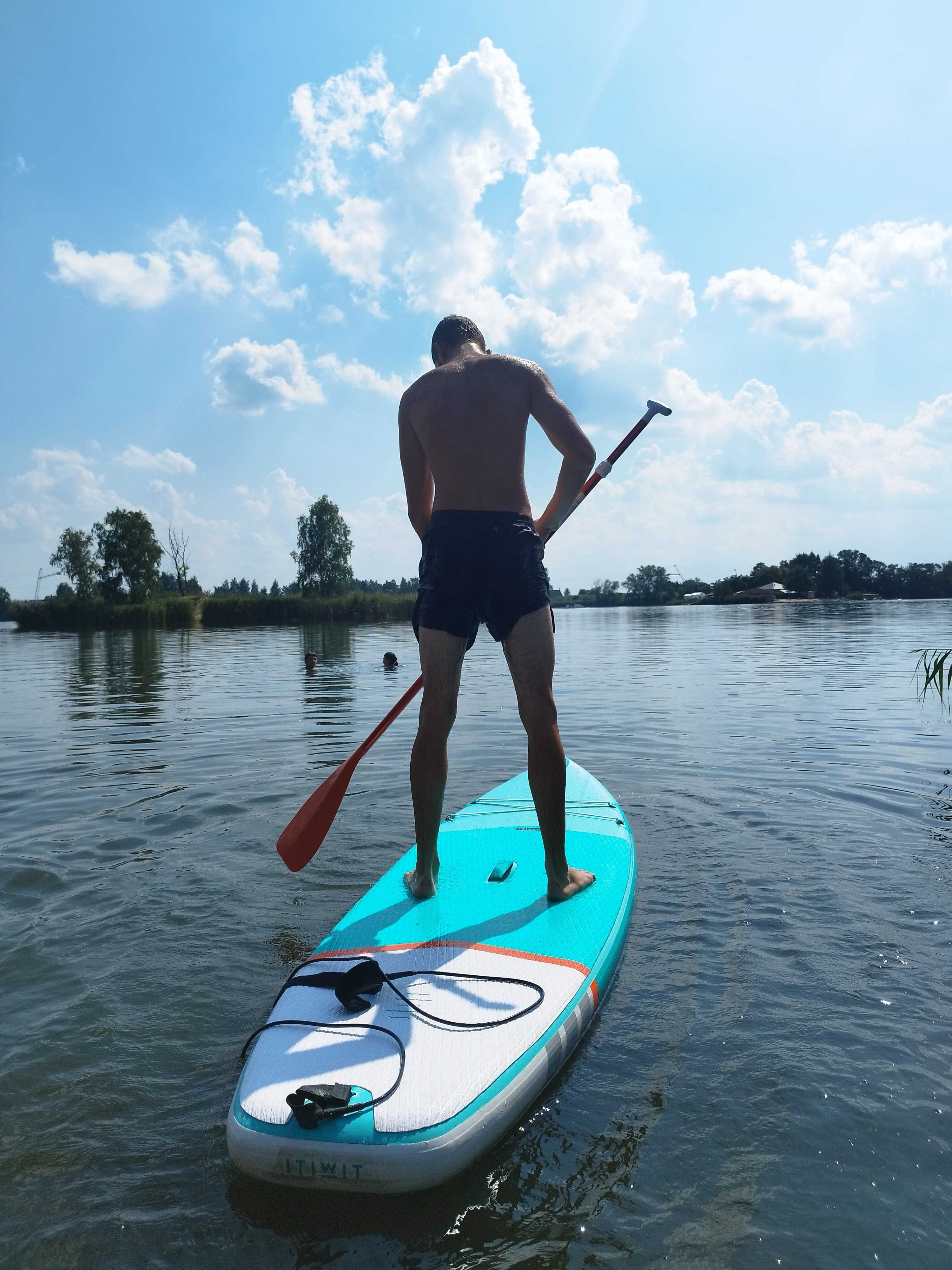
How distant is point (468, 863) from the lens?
364 cm

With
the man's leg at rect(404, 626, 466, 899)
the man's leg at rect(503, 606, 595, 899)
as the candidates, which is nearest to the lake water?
the man's leg at rect(503, 606, 595, 899)

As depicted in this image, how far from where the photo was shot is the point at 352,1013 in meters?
2.31

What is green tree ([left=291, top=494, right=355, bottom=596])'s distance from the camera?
273ft

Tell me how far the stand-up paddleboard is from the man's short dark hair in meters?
2.34

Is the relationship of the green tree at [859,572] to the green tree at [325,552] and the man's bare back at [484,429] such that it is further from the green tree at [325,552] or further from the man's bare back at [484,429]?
the man's bare back at [484,429]

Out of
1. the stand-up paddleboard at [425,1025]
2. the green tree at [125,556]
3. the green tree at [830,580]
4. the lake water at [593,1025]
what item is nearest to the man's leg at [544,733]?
the stand-up paddleboard at [425,1025]

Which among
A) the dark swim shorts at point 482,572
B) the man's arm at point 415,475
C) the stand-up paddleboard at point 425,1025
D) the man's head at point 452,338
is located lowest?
the stand-up paddleboard at point 425,1025

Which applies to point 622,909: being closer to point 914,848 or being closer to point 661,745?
point 914,848

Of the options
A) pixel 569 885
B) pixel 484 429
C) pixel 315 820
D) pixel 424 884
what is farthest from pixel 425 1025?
pixel 484 429

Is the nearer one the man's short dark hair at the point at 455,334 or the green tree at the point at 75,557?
the man's short dark hair at the point at 455,334

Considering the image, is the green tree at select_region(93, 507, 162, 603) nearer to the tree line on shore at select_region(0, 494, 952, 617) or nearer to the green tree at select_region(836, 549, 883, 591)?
the tree line on shore at select_region(0, 494, 952, 617)

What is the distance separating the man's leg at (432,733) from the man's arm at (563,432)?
2.88ft

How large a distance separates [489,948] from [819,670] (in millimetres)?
12709

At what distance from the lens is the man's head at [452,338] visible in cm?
358
